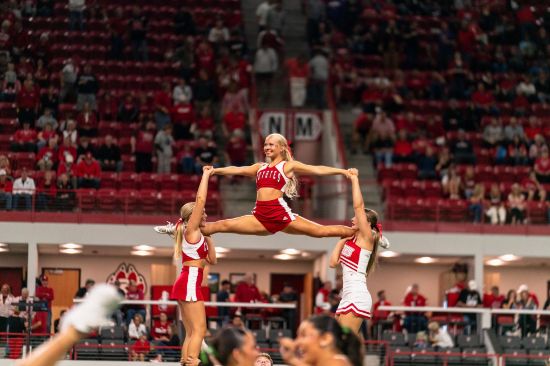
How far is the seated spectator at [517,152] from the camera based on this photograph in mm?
28594

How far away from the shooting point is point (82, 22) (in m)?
31.6

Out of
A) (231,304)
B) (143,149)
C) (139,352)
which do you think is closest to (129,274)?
(143,149)

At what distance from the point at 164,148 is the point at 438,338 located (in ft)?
26.2

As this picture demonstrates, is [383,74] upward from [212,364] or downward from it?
upward

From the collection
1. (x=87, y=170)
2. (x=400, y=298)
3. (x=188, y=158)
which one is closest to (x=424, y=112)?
(x=400, y=298)

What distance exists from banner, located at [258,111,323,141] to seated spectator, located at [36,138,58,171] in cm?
493

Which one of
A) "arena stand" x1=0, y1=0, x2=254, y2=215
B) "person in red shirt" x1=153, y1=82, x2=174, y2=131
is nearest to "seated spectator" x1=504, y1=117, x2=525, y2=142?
"arena stand" x1=0, y1=0, x2=254, y2=215

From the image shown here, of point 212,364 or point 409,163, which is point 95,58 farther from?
point 212,364

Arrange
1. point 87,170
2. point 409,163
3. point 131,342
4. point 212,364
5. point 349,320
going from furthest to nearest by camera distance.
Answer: point 409,163 < point 87,170 < point 131,342 < point 349,320 < point 212,364

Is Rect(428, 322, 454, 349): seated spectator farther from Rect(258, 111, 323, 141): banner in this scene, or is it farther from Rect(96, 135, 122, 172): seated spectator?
Rect(258, 111, 323, 141): banner

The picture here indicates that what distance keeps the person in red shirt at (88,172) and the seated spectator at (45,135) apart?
1.09 meters

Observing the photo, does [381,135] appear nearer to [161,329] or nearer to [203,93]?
[203,93]

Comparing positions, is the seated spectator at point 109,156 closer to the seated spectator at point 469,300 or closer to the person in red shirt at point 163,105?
the person in red shirt at point 163,105

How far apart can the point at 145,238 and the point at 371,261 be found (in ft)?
44.4
